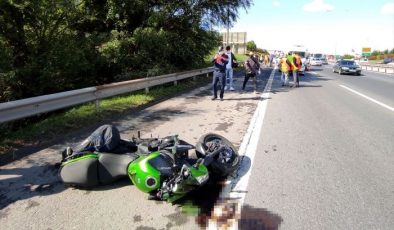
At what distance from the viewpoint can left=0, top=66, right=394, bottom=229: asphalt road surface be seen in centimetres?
356

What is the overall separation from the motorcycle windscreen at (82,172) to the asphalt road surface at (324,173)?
6.06 ft

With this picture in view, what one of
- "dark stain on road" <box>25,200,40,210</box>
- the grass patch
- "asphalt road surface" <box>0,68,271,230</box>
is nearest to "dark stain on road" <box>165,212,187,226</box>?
"asphalt road surface" <box>0,68,271,230</box>

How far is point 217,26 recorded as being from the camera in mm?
20703

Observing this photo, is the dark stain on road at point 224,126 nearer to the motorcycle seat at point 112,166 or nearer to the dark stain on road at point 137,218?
the motorcycle seat at point 112,166

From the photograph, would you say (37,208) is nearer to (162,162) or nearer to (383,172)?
(162,162)

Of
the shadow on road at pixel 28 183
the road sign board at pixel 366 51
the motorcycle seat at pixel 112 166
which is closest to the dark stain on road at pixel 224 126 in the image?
the motorcycle seat at pixel 112 166

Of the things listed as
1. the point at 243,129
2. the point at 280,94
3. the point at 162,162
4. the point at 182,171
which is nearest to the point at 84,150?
the point at 162,162

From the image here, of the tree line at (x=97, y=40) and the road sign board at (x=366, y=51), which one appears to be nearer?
the tree line at (x=97, y=40)

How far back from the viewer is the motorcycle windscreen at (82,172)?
4156 mm

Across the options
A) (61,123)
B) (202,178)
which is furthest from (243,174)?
(61,123)

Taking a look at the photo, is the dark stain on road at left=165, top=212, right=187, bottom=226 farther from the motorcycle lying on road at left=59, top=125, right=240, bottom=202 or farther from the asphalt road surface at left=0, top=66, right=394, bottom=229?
the motorcycle lying on road at left=59, top=125, right=240, bottom=202

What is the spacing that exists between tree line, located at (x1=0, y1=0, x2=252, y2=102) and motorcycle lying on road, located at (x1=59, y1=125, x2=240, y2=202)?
8659mm

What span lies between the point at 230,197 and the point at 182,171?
0.71 metres

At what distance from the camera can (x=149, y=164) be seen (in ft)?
12.8
